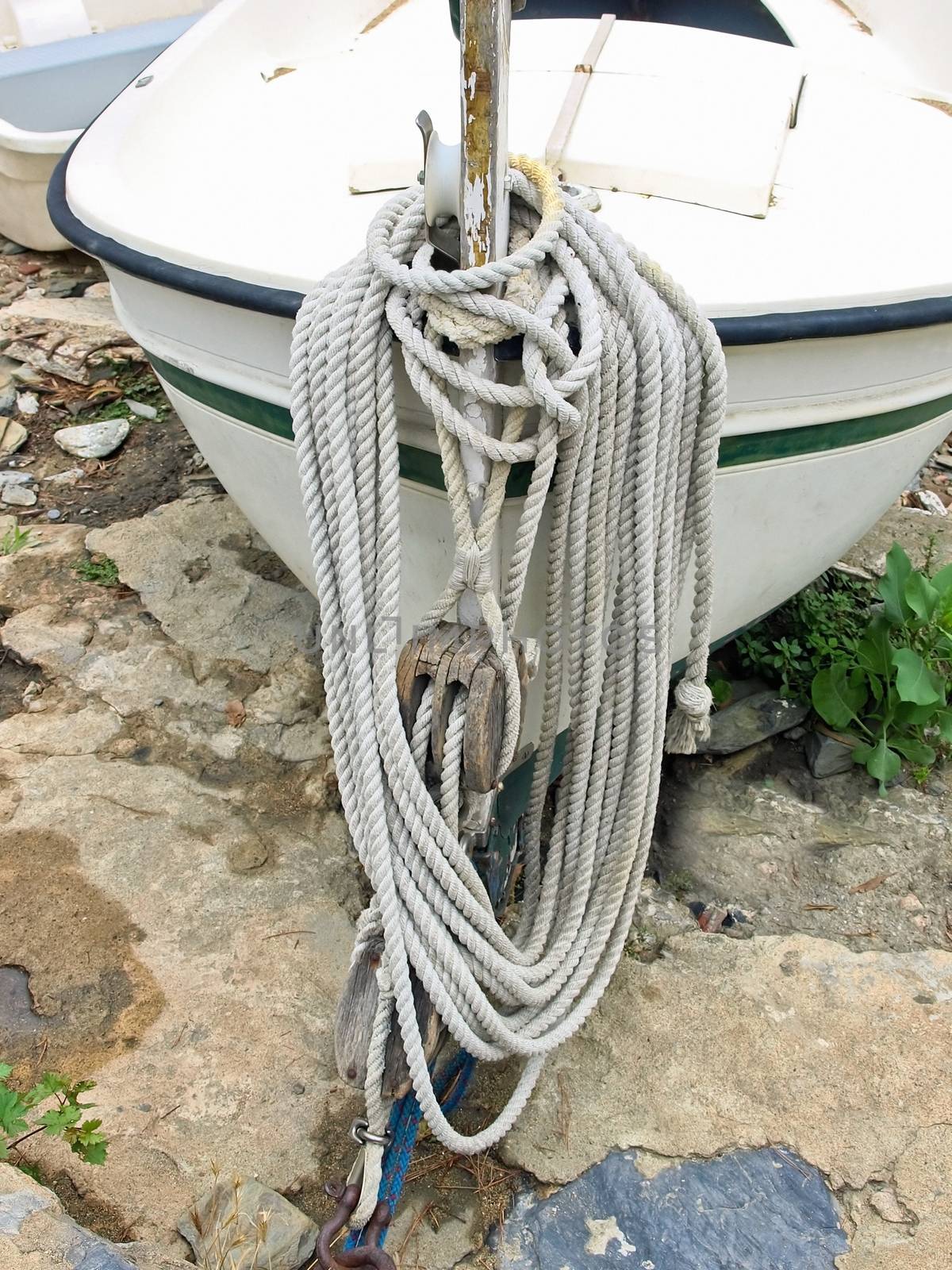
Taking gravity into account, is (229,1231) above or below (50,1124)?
below

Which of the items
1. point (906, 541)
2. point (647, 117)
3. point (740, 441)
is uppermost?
point (647, 117)

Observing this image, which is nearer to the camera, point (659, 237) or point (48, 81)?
point (659, 237)

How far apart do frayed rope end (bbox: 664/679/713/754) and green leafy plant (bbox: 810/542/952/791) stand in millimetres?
774

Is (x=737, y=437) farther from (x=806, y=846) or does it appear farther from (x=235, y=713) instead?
(x=235, y=713)

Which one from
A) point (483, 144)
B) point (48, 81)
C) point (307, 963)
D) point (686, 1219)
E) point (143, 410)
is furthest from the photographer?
point (48, 81)

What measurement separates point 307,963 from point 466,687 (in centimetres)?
97

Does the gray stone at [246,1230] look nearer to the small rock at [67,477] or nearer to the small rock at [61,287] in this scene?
the small rock at [67,477]

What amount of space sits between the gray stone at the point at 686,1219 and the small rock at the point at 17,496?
8.96 feet

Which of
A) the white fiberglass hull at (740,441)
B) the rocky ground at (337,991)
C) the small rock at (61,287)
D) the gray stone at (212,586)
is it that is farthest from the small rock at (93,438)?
the white fiberglass hull at (740,441)

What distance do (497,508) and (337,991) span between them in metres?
1.16

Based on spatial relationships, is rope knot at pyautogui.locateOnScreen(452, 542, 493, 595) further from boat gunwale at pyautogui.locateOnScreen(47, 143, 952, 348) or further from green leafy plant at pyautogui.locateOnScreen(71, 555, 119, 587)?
green leafy plant at pyautogui.locateOnScreen(71, 555, 119, 587)

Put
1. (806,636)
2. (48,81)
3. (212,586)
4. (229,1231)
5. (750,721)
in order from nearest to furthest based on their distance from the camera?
(229,1231) < (750,721) < (806,636) < (212,586) < (48,81)

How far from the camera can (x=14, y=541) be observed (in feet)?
10.5

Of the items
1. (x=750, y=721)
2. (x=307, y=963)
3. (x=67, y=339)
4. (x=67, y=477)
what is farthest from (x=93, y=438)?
(x=750, y=721)
